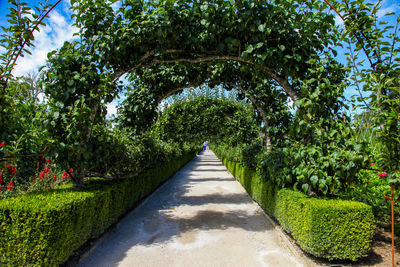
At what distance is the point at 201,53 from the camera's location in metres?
4.75

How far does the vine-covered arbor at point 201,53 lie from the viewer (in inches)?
142

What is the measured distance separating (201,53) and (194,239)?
11.6 ft

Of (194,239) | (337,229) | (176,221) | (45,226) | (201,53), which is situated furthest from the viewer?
(176,221)

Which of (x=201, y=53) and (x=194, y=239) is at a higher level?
(x=201, y=53)

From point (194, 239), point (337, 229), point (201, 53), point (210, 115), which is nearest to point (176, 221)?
point (194, 239)

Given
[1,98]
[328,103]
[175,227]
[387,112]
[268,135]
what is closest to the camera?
[387,112]

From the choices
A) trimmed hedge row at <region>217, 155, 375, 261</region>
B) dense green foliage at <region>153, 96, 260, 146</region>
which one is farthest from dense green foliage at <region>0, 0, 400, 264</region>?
dense green foliage at <region>153, 96, 260, 146</region>

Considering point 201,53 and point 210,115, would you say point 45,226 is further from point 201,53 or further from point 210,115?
point 210,115

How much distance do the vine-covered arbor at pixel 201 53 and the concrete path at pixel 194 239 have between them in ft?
3.82

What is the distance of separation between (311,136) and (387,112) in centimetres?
149

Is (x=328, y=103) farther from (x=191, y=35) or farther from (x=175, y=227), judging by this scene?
(x=175, y=227)

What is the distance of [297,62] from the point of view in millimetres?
4215

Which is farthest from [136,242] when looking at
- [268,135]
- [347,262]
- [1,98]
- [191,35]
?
[268,135]

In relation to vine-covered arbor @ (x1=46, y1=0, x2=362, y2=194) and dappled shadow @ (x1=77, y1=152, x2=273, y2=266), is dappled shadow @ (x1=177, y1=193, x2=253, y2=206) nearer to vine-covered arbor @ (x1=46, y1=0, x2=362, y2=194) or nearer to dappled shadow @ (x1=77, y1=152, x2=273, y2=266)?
dappled shadow @ (x1=77, y1=152, x2=273, y2=266)
